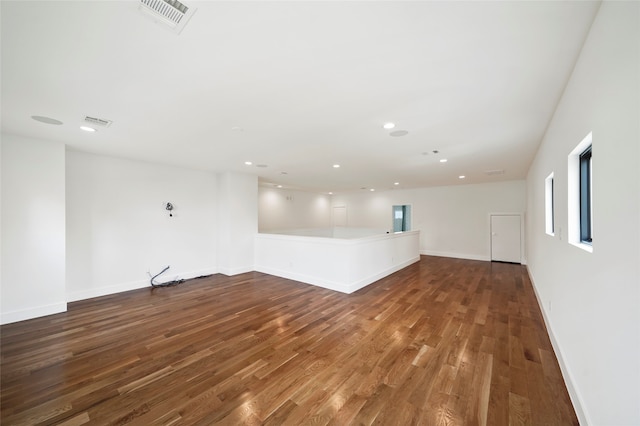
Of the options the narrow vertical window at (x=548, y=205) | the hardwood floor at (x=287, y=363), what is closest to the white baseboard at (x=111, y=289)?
the hardwood floor at (x=287, y=363)

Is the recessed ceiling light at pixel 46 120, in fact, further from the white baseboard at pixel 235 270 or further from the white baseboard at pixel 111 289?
the white baseboard at pixel 235 270

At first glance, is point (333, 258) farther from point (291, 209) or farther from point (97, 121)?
point (291, 209)

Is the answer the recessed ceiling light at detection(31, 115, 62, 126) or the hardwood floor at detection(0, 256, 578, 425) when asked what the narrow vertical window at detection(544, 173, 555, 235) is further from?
the recessed ceiling light at detection(31, 115, 62, 126)

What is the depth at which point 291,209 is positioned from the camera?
386 inches

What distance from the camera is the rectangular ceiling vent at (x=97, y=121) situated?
2.80 meters

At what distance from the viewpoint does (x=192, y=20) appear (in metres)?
1.39

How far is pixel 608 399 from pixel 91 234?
6585 millimetres

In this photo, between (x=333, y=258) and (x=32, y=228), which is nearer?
(x=32, y=228)

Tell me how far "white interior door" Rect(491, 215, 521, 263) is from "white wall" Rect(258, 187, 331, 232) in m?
6.60

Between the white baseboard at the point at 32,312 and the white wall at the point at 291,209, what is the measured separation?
212 inches

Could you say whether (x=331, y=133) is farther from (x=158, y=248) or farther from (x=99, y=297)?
(x=99, y=297)

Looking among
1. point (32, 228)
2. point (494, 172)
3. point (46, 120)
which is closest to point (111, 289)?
point (32, 228)

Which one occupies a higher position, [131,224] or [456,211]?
[456,211]

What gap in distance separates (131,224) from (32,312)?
6.14 ft
